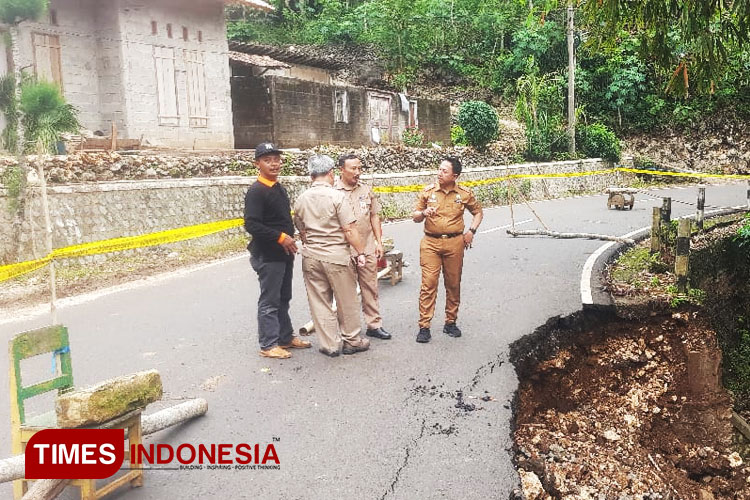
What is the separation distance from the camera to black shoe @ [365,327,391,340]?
22.2ft

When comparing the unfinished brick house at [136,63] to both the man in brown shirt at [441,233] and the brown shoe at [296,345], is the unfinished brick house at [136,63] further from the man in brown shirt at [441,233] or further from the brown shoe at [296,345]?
the man in brown shirt at [441,233]

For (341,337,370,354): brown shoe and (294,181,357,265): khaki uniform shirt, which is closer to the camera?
(294,181,357,265): khaki uniform shirt

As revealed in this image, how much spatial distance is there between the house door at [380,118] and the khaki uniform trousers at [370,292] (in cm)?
1806

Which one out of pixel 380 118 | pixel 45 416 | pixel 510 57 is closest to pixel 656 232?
pixel 45 416

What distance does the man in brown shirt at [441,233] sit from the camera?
6.65 metres

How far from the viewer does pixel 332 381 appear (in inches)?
220

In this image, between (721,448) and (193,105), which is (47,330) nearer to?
(721,448)

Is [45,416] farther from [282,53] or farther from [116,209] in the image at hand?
[282,53]

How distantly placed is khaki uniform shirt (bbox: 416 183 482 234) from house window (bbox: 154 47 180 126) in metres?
12.1

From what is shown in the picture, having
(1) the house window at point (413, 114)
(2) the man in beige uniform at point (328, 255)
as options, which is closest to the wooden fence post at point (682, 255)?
(2) the man in beige uniform at point (328, 255)

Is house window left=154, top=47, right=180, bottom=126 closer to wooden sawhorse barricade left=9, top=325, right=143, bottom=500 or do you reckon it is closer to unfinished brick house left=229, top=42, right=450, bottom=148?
unfinished brick house left=229, top=42, right=450, bottom=148

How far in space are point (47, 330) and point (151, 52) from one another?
14350 millimetres

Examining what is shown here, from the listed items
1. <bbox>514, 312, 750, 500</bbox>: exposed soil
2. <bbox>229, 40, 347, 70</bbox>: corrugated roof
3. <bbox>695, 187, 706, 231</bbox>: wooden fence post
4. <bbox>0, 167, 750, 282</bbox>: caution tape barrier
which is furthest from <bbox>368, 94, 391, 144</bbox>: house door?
<bbox>514, 312, 750, 500</bbox>: exposed soil

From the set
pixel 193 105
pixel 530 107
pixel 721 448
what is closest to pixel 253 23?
pixel 530 107
